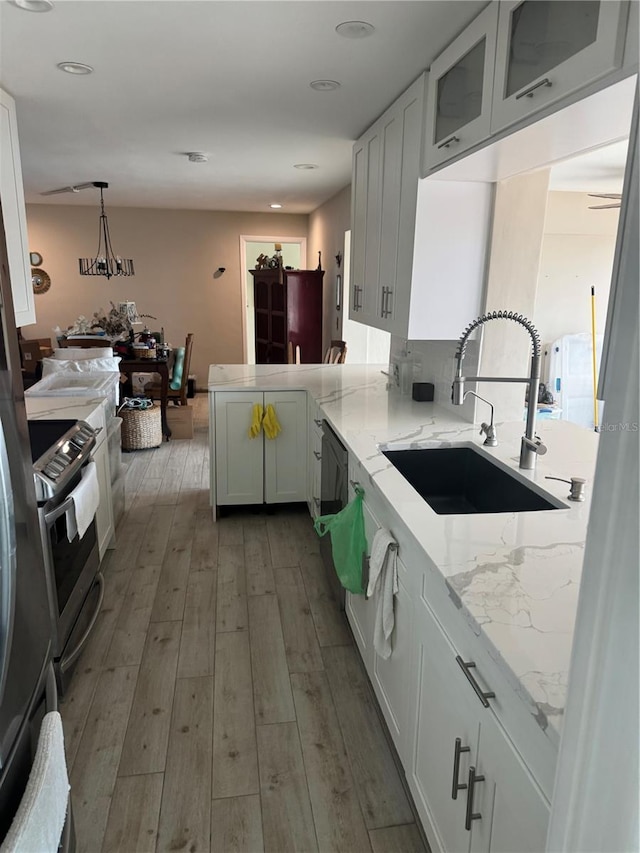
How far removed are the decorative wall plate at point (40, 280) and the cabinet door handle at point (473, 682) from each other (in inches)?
302

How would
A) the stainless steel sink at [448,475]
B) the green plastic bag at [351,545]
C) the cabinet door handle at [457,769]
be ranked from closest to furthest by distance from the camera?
the cabinet door handle at [457,769], the green plastic bag at [351,545], the stainless steel sink at [448,475]

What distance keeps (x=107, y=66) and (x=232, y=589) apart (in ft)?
8.01

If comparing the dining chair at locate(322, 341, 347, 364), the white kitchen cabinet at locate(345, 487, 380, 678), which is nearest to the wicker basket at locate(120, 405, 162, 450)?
the dining chair at locate(322, 341, 347, 364)

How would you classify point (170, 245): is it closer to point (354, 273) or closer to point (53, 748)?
point (354, 273)

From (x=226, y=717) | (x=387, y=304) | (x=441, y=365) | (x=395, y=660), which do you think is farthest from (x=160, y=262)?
(x=395, y=660)

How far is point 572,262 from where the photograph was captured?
207 inches

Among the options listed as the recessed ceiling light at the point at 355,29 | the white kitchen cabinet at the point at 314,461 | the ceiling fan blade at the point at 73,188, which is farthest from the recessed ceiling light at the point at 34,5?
the ceiling fan blade at the point at 73,188

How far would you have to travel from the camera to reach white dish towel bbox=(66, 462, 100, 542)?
212 centimetres

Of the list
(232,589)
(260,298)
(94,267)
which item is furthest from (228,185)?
(232,589)

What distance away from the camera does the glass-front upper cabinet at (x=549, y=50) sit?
3.77 ft

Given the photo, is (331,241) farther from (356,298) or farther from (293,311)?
(356,298)

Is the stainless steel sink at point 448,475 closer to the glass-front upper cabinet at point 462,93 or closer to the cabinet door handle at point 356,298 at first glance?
the glass-front upper cabinet at point 462,93

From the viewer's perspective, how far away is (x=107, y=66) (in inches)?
90.8

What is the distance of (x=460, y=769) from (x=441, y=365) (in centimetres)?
208
